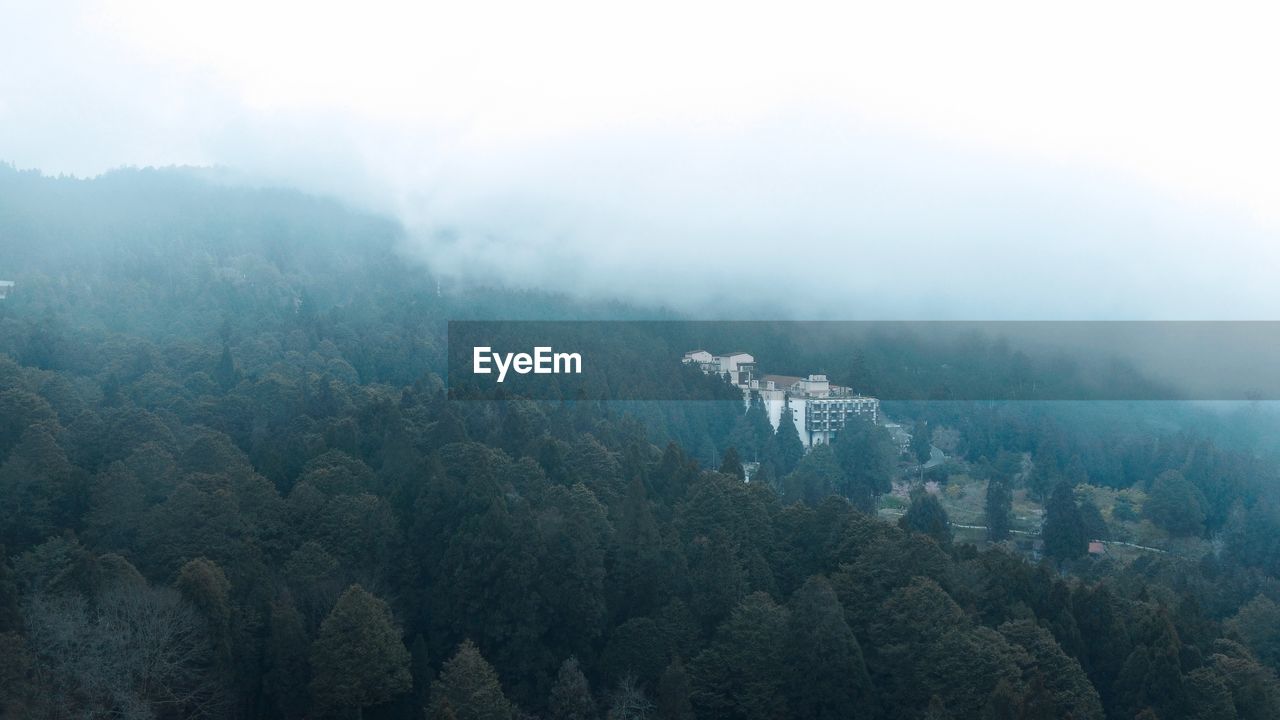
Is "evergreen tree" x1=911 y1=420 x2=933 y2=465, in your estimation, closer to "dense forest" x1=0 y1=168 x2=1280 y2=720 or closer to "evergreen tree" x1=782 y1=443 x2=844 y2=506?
"evergreen tree" x1=782 y1=443 x2=844 y2=506

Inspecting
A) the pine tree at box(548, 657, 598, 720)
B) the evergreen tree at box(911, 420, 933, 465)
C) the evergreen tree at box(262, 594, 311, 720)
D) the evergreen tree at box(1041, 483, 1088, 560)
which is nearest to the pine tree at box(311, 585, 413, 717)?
the evergreen tree at box(262, 594, 311, 720)

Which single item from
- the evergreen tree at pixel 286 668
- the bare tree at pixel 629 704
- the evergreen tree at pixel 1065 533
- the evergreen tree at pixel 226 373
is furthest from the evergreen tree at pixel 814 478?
the evergreen tree at pixel 286 668

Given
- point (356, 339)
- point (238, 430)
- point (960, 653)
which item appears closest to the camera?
point (960, 653)

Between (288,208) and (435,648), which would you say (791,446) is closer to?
(435,648)

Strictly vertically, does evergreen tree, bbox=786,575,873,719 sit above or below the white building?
below

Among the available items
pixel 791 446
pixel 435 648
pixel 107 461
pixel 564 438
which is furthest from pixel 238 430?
pixel 791 446
